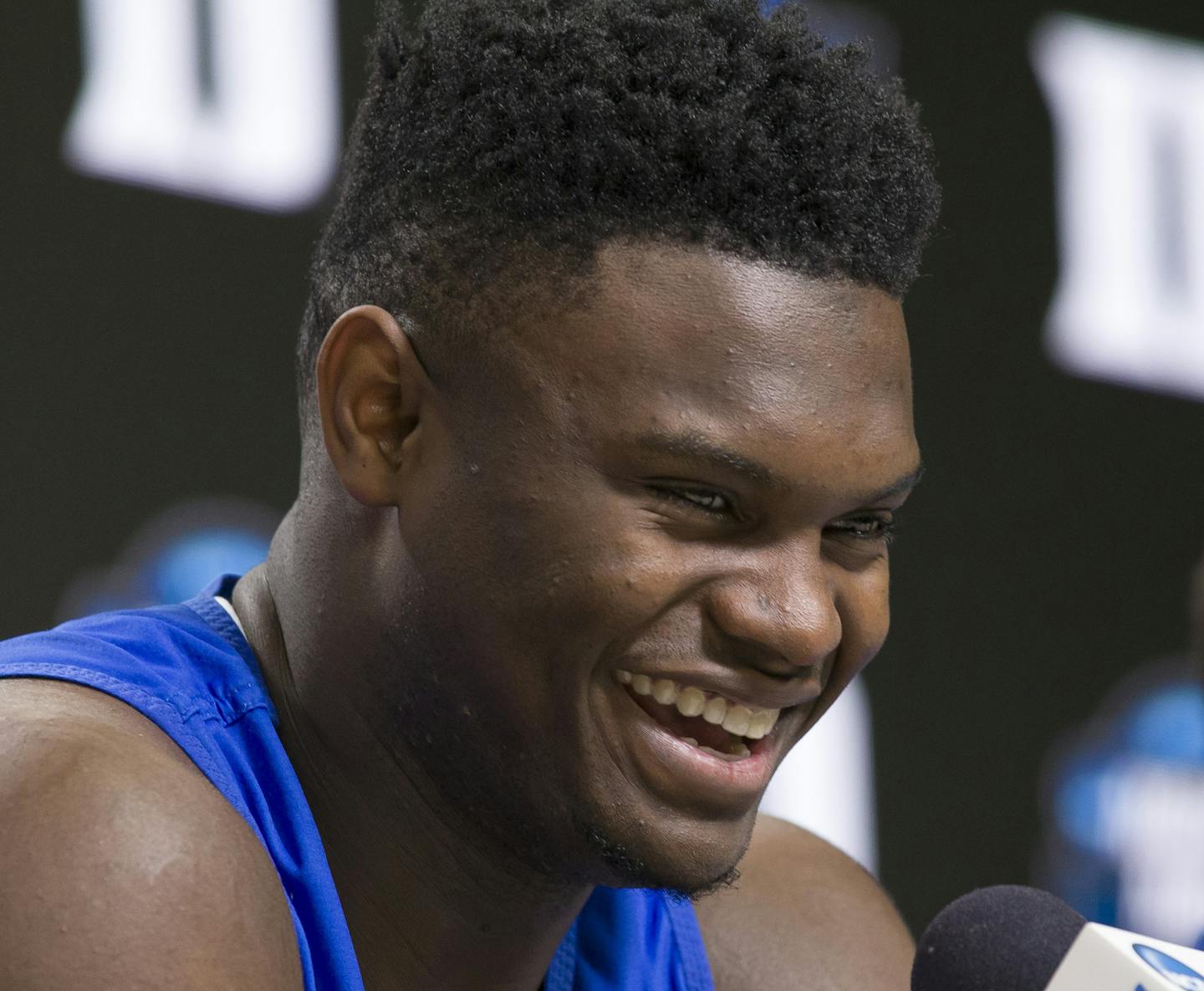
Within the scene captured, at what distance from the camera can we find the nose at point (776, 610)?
1133mm

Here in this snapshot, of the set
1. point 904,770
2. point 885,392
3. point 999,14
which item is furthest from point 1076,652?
point 885,392

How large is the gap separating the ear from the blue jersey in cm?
17

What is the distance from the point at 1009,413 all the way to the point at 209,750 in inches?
70.5

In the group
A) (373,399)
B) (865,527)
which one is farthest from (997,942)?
(373,399)

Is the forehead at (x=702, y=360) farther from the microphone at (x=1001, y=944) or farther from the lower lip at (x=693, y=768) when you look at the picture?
the microphone at (x=1001, y=944)

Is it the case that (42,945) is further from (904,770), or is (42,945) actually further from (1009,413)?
(1009,413)

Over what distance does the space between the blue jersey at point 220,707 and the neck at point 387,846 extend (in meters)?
0.04

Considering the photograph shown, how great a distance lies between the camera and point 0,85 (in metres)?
2.05

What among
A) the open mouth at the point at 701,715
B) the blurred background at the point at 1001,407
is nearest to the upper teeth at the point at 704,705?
the open mouth at the point at 701,715

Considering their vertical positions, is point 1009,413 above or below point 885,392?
below

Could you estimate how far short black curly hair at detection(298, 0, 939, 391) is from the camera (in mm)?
1164

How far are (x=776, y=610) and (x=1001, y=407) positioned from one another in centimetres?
166

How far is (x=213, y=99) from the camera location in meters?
2.12

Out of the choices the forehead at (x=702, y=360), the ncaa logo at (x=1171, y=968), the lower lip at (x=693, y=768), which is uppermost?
the forehead at (x=702, y=360)
